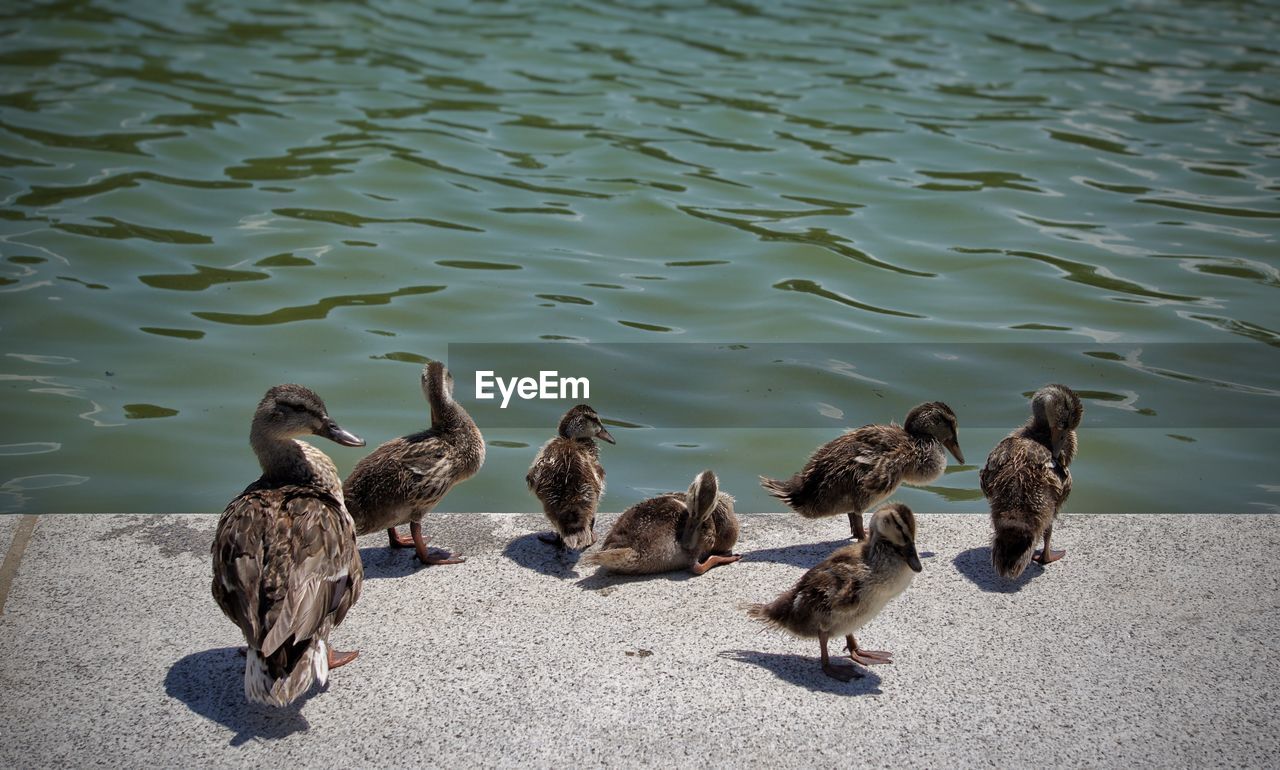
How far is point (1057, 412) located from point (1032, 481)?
57 centimetres

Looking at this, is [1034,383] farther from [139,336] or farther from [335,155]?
[335,155]

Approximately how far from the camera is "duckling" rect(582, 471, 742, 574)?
213 inches

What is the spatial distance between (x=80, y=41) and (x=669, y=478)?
12969mm

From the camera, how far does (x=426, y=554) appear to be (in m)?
5.59

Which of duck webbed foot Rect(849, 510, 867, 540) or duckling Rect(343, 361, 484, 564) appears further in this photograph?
duck webbed foot Rect(849, 510, 867, 540)

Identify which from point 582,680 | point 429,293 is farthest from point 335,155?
point 582,680

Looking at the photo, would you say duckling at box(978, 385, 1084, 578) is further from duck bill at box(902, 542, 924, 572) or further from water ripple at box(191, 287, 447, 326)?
water ripple at box(191, 287, 447, 326)

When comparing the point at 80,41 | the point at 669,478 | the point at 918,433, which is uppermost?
the point at 80,41

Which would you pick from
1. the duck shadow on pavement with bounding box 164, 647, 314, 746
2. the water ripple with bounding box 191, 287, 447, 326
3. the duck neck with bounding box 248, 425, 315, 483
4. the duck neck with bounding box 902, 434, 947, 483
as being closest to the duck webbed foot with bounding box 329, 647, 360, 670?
the duck shadow on pavement with bounding box 164, 647, 314, 746

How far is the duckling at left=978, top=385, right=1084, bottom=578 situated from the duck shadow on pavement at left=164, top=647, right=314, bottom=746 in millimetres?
2856

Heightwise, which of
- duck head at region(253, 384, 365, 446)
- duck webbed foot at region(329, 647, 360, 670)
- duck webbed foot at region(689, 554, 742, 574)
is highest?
duck head at region(253, 384, 365, 446)

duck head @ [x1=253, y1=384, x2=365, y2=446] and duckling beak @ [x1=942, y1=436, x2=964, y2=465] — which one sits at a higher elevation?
duck head @ [x1=253, y1=384, x2=365, y2=446]

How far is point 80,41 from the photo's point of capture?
651 inches
